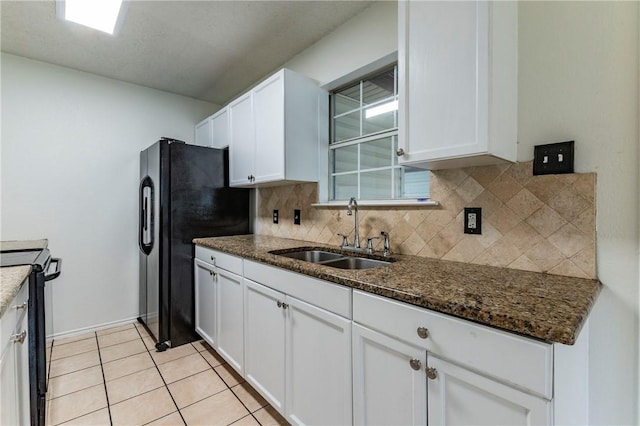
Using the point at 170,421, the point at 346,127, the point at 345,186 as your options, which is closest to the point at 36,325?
the point at 170,421

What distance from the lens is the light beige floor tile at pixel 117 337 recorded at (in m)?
2.57

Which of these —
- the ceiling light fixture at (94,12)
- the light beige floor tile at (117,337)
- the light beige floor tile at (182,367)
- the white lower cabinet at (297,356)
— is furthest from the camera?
the light beige floor tile at (117,337)

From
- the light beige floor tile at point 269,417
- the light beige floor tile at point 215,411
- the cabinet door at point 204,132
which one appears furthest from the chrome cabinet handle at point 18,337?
the cabinet door at point 204,132

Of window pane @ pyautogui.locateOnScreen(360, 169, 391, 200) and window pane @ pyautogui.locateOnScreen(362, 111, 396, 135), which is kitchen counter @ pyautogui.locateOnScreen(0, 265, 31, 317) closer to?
window pane @ pyautogui.locateOnScreen(360, 169, 391, 200)

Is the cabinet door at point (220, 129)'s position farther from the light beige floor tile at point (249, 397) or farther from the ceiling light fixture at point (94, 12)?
the light beige floor tile at point (249, 397)

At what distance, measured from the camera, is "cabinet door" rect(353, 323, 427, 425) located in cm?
98

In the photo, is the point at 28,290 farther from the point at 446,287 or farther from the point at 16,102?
the point at 16,102

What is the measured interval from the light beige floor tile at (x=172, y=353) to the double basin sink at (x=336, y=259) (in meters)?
1.24

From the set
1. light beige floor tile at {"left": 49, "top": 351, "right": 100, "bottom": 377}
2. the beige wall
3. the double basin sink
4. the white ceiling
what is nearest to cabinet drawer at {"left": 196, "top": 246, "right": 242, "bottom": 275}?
the double basin sink

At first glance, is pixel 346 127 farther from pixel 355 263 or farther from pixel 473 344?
pixel 473 344

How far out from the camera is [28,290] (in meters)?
1.38

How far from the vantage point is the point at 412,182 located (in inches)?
71.9

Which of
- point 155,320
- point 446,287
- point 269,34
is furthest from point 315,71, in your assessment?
point 155,320

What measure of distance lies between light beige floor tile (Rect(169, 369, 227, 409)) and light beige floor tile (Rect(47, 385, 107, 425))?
0.40 metres
